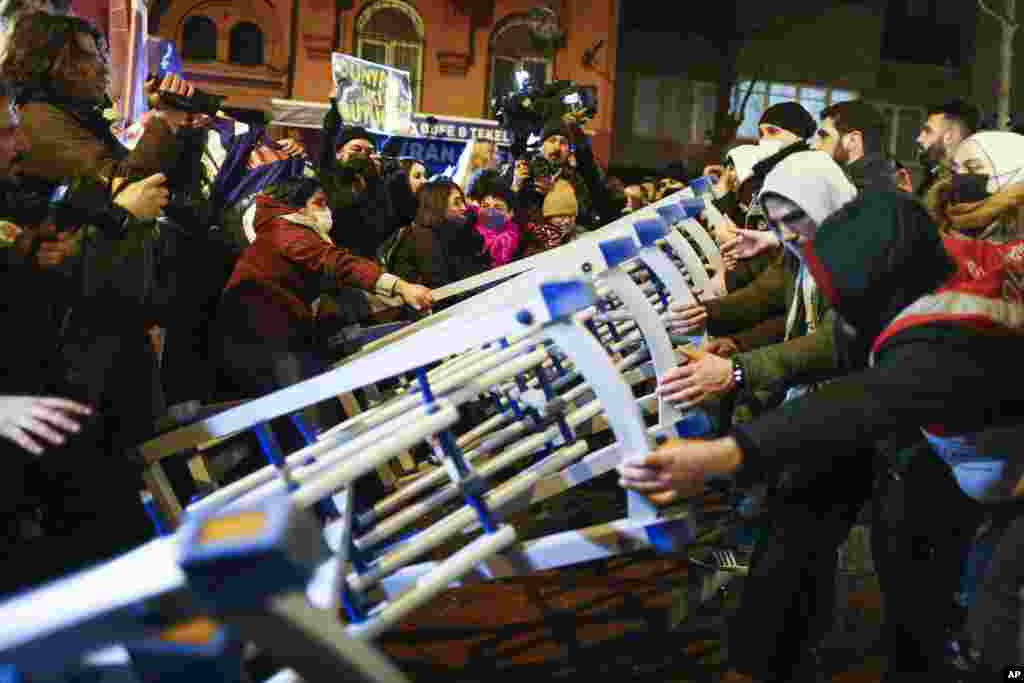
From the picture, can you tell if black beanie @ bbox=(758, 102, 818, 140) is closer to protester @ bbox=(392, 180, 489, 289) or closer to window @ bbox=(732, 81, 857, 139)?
protester @ bbox=(392, 180, 489, 289)

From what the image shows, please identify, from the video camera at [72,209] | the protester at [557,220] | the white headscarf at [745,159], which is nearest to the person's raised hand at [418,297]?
the video camera at [72,209]

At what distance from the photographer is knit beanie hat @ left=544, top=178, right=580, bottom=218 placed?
8.62 meters

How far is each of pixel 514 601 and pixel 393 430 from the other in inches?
101

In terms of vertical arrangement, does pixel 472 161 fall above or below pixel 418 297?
above

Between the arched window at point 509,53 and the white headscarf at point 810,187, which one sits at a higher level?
the arched window at point 509,53

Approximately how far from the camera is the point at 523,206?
360 inches

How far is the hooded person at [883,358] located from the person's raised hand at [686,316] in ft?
3.92

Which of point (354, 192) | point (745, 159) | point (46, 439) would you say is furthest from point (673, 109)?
point (46, 439)

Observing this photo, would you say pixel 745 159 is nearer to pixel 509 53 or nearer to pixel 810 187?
pixel 810 187

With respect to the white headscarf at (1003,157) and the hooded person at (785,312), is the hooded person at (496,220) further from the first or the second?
the white headscarf at (1003,157)

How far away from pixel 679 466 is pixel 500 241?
6262 mm

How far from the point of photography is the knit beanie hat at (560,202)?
8617 mm

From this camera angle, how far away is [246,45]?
87.7 ft

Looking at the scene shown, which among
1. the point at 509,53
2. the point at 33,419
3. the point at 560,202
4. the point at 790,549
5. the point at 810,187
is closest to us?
the point at 33,419
